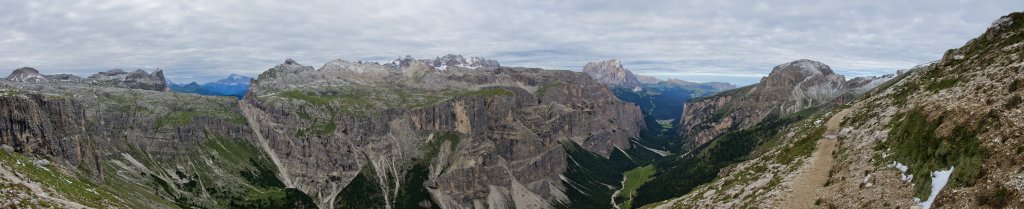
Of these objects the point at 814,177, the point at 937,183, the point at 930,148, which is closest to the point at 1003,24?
the point at 814,177

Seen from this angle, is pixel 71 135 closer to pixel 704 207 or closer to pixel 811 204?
pixel 704 207

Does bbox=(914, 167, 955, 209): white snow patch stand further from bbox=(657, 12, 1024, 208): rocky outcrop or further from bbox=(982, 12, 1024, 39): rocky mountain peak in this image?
bbox=(982, 12, 1024, 39): rocky mountain peak

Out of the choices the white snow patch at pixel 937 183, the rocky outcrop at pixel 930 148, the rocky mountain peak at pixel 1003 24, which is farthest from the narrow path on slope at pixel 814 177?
the rocky mountain peak at pixel 1003 24

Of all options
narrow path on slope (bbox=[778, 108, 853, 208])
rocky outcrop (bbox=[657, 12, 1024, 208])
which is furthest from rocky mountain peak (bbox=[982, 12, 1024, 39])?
narrow path on slope (bbox=[778, 108, 853, 208])

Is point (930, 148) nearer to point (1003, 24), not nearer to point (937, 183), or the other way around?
point (937, 183)

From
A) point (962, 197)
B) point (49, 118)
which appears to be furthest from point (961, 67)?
point (49, 118)

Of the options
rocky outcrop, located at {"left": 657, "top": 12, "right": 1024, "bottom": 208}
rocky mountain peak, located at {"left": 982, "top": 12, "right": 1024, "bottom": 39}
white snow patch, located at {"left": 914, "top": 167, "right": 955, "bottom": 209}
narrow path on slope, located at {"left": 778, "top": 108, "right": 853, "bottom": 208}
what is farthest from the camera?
rocky mountain peak, located at {"left": 982, "top": 12, "right": 1024, "bottom": 39}

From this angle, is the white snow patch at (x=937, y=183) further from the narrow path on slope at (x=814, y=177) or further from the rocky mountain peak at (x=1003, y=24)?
the rocky mountain peak at (x=1003, y=24)
